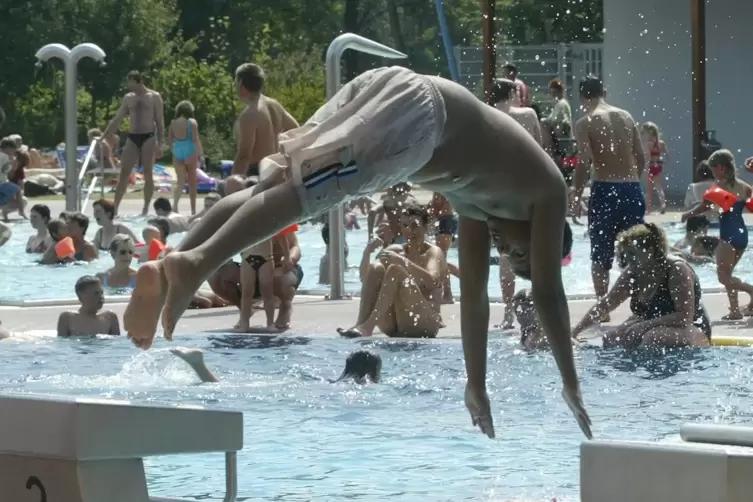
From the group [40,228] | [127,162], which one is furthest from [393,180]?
[127,162]

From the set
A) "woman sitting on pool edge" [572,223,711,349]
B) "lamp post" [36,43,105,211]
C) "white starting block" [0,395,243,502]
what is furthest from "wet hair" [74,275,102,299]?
"white starting block" [0,395,243,502]

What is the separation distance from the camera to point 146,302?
4.62 m

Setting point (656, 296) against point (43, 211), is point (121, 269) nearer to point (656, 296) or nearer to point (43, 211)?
point (43, 211)

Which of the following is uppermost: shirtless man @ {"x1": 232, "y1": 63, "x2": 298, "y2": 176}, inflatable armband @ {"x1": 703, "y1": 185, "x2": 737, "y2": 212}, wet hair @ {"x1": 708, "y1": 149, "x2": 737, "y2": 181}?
shirtless man @ {"x1": 232, "y1": 63, "x2": 298, "y2": 176}

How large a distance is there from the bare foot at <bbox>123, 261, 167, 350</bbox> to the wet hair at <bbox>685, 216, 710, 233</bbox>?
8.78 metres

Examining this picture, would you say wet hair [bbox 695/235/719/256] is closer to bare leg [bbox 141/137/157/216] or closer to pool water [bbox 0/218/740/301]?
pool water [bbox 0/218/740/301]

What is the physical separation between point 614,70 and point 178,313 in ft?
69.5

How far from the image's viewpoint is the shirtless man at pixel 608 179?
10633mm

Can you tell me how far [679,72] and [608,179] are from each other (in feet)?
46.3

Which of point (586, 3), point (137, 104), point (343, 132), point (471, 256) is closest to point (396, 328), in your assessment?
point (471, 256)

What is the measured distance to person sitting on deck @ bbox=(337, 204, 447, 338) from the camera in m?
9.77

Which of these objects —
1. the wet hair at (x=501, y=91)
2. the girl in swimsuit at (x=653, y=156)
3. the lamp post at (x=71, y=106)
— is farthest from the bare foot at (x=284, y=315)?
the girl in swimsuit at (x=653, y=156)

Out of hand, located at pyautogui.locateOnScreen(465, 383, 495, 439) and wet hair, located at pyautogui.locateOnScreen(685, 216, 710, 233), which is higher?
wet hair, located at pyautogui.locateOnScreen(685, 216, 710, 233)

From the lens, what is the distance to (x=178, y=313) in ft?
14.9
